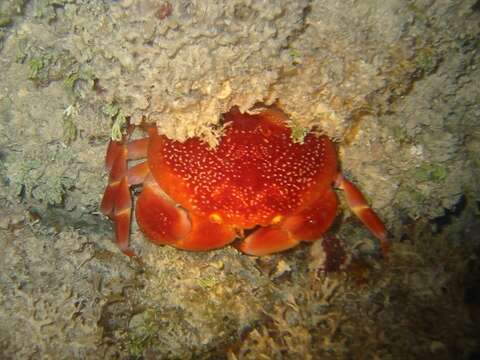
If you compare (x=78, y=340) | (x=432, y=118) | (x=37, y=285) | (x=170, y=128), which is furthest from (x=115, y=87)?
(x=432, y=118)

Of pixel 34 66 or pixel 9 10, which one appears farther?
pixel 34 66

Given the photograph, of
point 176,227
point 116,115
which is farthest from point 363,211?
point 116,115

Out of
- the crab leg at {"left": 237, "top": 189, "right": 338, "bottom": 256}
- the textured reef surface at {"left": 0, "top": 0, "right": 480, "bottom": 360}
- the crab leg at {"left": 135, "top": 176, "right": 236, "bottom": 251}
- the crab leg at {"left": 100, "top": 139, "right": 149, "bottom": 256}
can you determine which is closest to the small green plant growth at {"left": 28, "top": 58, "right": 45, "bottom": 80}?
the textured reef surface at {"left": 0, "top": 0, "right": 480, "bottom": 360}

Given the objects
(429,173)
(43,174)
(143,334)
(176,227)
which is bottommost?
(143,334)

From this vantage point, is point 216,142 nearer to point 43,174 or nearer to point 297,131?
point 297,131

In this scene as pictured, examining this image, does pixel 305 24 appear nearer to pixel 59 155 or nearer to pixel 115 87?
pixel 115 87

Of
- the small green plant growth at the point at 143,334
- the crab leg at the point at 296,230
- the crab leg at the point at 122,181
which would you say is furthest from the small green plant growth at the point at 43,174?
the crab leg at the point at 296,230

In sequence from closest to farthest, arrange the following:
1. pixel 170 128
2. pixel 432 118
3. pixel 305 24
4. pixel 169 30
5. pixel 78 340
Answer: pixel 169 30 → pixel 305 24 → pixel 170 128 → pixel 432 118 → pixel 78 340

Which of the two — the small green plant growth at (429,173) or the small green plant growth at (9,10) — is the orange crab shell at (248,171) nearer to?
the small green plant growth at (429,173)
